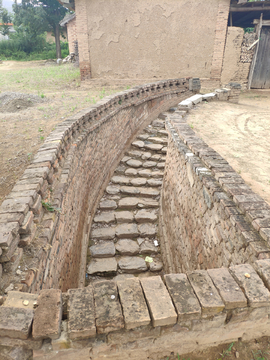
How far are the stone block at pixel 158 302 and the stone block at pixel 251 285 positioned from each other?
22.5 inches

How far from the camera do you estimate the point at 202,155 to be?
3.73 m

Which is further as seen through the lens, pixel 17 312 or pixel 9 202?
pixel 9 202

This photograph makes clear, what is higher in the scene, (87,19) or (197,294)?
(87,19)

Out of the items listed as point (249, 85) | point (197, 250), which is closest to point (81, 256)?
point (197, 250)

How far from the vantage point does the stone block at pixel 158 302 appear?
1626 mm

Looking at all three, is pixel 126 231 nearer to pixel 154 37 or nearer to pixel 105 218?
pixel 105 218

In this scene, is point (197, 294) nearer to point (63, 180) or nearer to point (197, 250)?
point (197, 250)

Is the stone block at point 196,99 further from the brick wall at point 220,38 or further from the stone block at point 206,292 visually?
the stone block at point 206,292

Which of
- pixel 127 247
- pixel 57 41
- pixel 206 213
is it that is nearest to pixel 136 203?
pixel 127 247

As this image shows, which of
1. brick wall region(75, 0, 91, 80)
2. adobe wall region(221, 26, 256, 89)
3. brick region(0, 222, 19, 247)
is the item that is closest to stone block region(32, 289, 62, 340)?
brick region(0, 222, 19, 247)

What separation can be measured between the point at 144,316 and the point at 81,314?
0.40m

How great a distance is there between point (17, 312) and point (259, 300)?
5.30 ft

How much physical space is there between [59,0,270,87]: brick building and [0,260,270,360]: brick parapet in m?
10.8

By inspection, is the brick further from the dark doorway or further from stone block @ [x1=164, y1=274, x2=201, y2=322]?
the dark doorway
